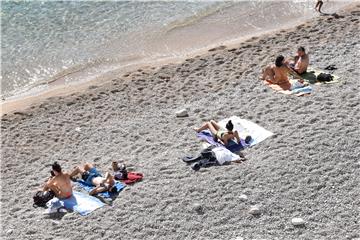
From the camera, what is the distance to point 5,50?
18.8 meters

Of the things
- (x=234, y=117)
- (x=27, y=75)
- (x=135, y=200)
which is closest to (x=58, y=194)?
(x=135, y=200)

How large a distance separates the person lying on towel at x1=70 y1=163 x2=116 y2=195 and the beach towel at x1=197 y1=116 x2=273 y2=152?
229 centimetres

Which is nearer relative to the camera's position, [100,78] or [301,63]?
[301,63]

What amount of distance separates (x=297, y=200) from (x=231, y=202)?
1080mm

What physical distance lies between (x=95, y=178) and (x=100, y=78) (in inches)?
228

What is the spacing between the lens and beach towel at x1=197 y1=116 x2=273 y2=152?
1209 cm

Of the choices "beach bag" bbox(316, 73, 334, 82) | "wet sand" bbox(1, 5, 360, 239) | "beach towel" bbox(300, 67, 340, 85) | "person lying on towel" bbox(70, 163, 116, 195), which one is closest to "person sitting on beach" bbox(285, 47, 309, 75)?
"beach towel" bbox(300, 67, 340, 85)

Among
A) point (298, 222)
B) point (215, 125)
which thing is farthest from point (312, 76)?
point (298, 222)

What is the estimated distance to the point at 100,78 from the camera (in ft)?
55.3

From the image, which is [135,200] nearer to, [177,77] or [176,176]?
[176,176]

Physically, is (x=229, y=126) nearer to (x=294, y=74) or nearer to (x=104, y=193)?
(x=104, y=193)

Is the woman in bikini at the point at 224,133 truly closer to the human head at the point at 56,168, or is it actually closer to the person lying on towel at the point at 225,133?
the person lying on towel at the point at 225,133

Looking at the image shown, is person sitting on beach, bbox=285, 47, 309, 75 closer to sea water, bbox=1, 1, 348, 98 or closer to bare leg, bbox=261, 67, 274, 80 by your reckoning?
bare leg, bbox=261, 67, 274, 80

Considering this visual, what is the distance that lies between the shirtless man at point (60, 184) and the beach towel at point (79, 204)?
0.38 ft
